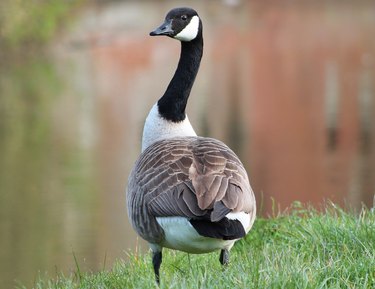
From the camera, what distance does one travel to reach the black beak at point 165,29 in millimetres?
6344

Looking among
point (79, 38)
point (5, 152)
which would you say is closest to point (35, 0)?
point (79, 38)

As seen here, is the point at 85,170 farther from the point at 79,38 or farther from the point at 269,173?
the point at 79,38

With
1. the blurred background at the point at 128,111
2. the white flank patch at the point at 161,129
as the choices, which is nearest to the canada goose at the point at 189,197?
the white flank patch at the point at 161,129

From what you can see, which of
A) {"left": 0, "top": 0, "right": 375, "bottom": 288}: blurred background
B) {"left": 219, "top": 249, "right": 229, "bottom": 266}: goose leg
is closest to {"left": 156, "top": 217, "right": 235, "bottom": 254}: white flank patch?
{"left": 219, "top": 249, "right": 229, "bottom": 266}: goose leg

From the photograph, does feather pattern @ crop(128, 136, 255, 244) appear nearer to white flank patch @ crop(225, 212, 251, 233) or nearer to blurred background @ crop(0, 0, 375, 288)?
white flank patch @ crop(225, 212, 251, 233)

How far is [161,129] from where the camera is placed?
662 centimetres

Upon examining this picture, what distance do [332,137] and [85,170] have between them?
715 centimetres

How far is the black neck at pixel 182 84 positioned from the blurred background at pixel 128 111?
182 cm

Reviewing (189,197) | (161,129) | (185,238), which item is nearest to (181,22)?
(161,129)

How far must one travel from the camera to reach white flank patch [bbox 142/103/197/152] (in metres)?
6.60

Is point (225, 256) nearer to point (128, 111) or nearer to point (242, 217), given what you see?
point (242, 217)

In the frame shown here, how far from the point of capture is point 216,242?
18.0 feet

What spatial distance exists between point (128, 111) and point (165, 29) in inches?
915

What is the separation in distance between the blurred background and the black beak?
90.4 inches
